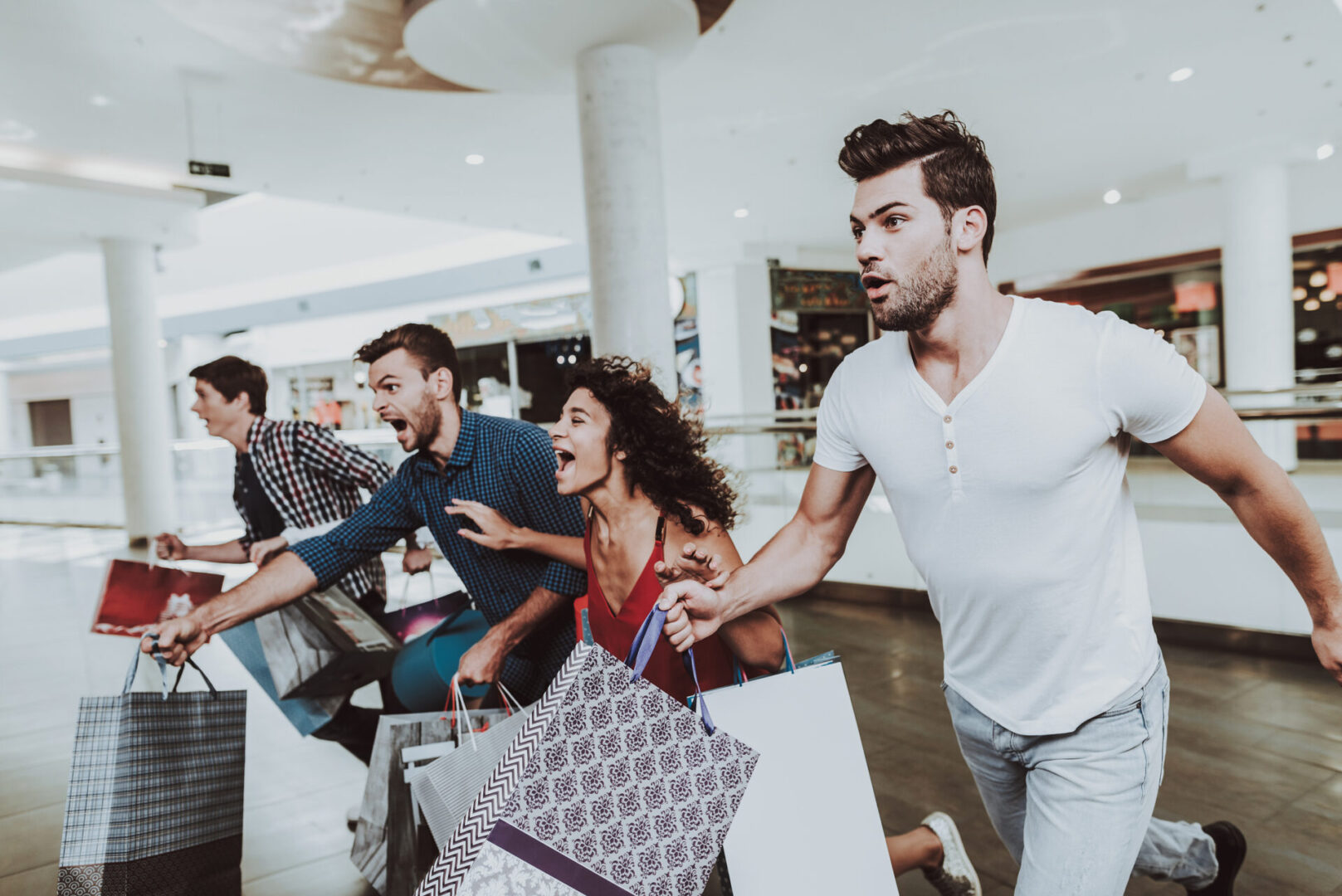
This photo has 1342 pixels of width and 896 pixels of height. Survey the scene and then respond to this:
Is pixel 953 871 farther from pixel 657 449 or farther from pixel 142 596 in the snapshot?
pixel 142 596

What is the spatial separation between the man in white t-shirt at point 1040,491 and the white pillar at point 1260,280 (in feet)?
33.2

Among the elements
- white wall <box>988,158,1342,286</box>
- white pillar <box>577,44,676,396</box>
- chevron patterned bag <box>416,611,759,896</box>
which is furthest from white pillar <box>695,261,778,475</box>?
chevron patterned bag <box>416,611,759,896</box>

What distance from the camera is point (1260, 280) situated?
32.4 feet

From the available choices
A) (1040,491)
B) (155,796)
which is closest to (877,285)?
(1040,491)

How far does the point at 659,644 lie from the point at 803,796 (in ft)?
2.01

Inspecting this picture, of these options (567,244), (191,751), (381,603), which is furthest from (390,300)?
(191,751)

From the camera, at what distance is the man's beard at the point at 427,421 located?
2559mm

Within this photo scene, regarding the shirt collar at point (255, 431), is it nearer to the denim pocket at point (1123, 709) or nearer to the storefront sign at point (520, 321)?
the denim pocket at point (1123, 709)

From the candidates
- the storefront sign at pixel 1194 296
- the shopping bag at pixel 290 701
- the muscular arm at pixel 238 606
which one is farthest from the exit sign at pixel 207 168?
the storefront sign at pixel 1194 296

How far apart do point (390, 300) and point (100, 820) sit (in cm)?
1650

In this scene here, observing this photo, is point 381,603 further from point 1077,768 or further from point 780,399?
point 780,399

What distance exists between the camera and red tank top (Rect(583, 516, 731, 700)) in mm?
1969

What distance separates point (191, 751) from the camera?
2.05 meters

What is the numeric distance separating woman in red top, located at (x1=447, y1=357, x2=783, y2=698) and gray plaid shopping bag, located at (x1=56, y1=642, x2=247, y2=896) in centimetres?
79
